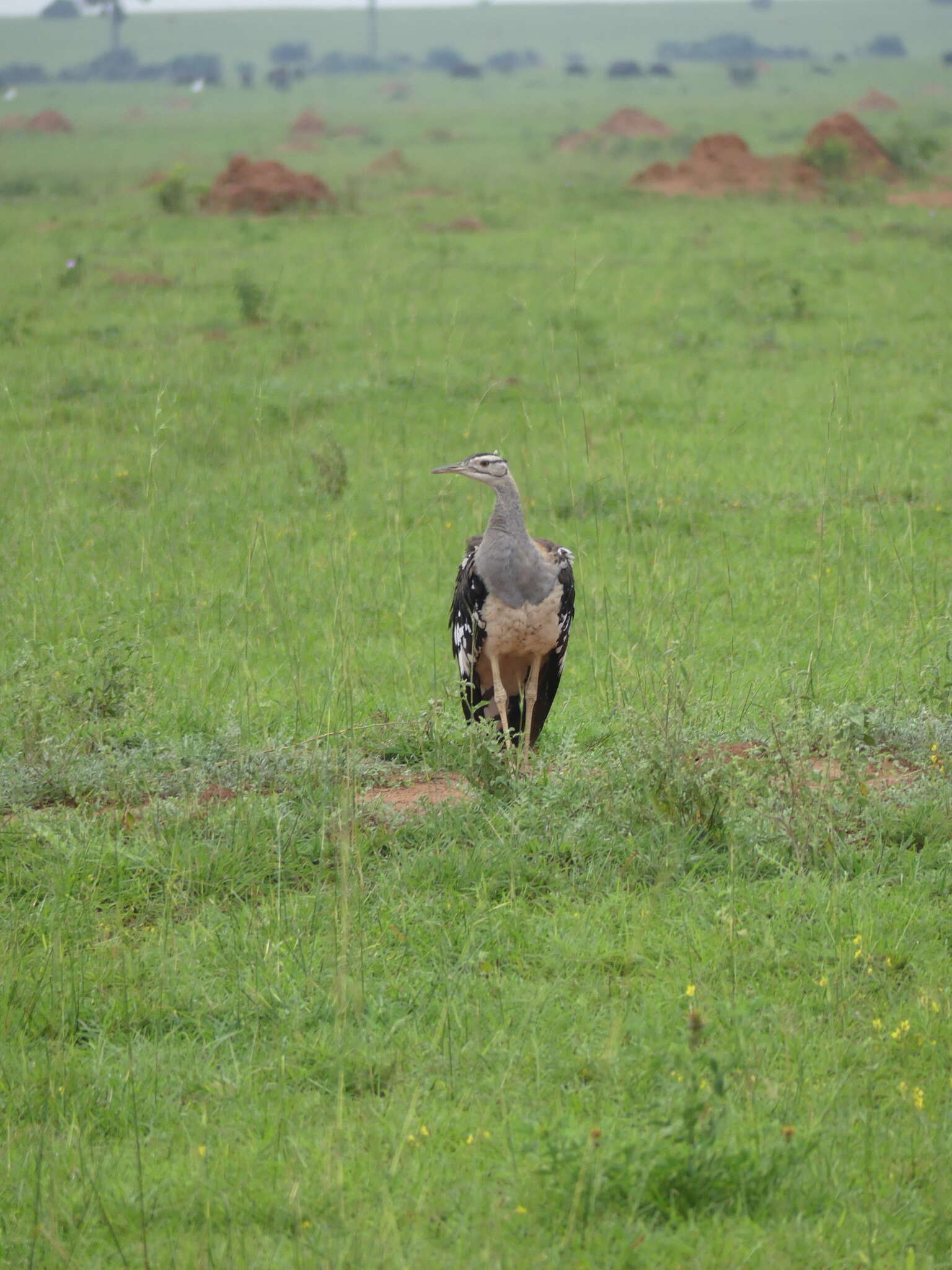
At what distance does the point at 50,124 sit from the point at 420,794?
59.3 m

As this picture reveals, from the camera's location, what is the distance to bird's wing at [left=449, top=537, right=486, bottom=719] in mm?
6055

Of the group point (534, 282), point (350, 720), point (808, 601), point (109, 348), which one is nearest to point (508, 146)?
point (534, 282)

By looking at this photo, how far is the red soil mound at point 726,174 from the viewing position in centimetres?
2884

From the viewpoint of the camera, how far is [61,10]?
12550cm

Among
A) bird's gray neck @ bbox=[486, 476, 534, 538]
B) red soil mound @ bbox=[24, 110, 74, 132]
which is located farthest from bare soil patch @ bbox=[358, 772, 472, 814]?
red soil mound @ bbox=[24, 110, 74, 132]

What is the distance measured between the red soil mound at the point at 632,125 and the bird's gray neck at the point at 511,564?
142ft

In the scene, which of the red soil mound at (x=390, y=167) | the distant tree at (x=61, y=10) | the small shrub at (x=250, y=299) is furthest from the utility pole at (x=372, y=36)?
the small shrub at (x=250, y=299)

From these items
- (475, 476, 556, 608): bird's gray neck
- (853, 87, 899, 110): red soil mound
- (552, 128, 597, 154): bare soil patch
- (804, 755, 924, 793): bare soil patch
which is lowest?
(804, 755, 924, 793): bare soil patch

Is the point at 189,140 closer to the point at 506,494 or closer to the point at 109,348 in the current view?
the point at 109,348

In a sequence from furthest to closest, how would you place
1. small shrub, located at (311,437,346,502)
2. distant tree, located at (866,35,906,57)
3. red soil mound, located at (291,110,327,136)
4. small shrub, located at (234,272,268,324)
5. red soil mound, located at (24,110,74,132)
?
1. distant tree, located at (866,35,906,57)
2. red soil mound, located at (24,110,74,132)
3. red soil mound, located at (291,110,327,136)
4. small shrub, located at (234,272,268,324)
5. small shrub, located at (311,437,346,502)

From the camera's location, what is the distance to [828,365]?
550 inches

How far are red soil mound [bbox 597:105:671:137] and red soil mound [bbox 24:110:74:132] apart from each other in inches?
927

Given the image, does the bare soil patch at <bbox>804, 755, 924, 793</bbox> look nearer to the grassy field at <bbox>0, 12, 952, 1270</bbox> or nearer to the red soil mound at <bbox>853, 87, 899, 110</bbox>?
the grassy field at <bbox>0, 12, 952, 1270</bbox>

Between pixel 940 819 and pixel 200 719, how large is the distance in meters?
3.26
